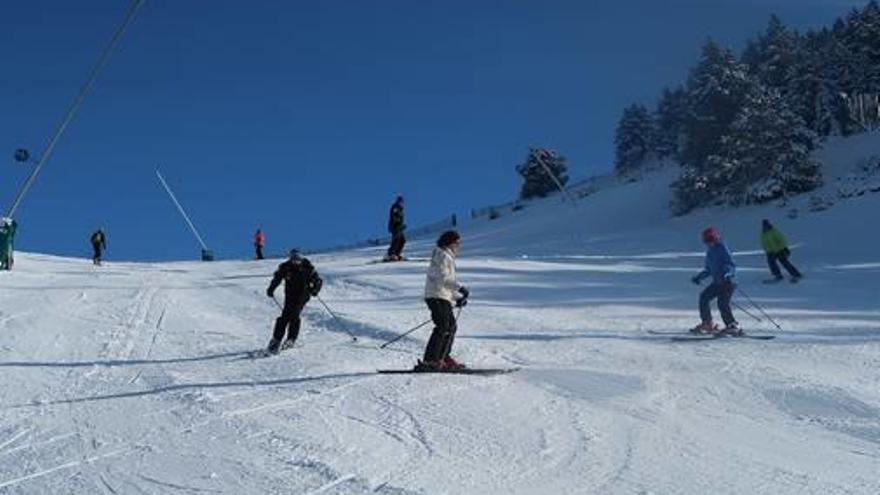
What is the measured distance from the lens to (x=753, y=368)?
10961 millimetres

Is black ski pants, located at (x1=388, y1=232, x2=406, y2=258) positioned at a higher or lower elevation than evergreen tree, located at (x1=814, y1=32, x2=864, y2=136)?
lower

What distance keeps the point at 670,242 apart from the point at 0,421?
34752mm

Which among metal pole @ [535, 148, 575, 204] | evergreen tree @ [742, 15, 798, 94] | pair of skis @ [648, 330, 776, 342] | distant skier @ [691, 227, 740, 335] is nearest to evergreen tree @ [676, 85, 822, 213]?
evergreen tree @ [742, 15, 798, 94]

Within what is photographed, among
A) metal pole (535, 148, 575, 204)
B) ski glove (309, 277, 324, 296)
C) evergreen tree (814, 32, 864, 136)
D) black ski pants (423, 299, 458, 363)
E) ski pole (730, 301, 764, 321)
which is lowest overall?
ski pole (730, 301, 764, 321)

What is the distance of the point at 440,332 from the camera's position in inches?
432

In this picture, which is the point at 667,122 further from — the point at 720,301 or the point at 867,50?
the point at 720,301

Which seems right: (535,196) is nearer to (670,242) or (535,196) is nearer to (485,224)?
(485,224)

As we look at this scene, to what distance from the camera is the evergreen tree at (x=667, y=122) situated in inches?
3428

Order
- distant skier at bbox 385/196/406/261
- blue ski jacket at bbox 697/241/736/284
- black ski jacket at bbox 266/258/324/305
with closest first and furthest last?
black ski jacket at bbox 266/258/324/305
blue ski jacket at bbox 697/241/736/284
distant skier at bbox 385/196/406/261

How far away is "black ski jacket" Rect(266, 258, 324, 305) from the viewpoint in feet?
43.2

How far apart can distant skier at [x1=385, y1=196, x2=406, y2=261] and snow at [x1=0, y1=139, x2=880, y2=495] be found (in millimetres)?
5031

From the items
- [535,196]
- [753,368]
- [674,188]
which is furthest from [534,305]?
[535,196]

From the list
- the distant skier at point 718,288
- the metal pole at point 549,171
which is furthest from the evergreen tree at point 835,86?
the distant skier at point 718,288

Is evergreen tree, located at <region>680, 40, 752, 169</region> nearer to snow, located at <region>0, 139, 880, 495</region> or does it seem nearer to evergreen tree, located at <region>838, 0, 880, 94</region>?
evergreen tree, located at <region>838, 0, 880, 94</region>
